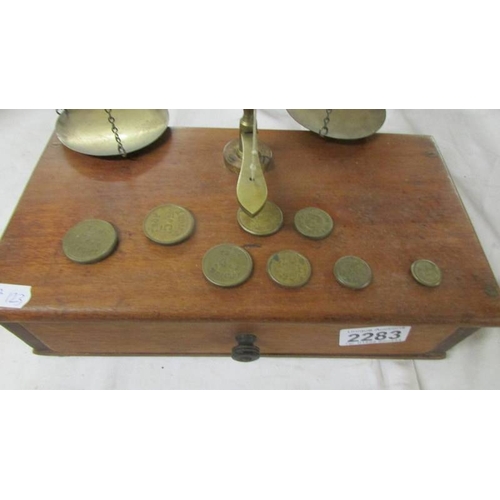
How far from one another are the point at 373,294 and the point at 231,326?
29 centimetres

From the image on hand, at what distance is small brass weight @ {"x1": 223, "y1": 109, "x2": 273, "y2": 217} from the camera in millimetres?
826

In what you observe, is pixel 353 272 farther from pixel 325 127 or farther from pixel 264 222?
pixel 325 127

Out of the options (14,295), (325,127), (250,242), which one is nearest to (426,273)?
(250,242)

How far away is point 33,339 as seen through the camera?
983mm

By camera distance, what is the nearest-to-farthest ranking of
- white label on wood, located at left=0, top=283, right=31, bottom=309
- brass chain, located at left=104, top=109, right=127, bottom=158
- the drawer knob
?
white label on wood, located at left=0, top=283, right=31, bottom=309 → the drawer knob → brass chain, located at left=104, top=109, right=127, bottom=158

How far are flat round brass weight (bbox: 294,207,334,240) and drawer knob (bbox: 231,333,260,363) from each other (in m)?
0.25

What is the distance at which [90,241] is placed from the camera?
0.89 metres

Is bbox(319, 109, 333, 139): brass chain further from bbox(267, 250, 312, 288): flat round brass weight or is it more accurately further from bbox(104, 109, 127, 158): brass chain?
bbox(104, 109, 127, 158): brass chain

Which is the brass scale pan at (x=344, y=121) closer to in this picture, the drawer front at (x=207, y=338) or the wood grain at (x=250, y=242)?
the wood grain at (x=250, y=242)

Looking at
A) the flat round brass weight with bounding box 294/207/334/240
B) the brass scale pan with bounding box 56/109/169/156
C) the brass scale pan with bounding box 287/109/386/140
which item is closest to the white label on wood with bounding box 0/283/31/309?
the brass scale pan with bounding box 56/109/169/156

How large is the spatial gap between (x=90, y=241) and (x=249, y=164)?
36 centimetres

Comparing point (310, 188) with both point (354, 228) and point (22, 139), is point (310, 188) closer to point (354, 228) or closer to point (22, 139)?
point (354, 228)

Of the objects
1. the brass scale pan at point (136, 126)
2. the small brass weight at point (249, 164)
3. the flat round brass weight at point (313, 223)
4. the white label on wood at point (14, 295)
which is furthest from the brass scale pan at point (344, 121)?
the white label on wood at point (14, 295)

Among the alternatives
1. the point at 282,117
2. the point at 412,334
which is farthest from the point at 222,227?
the point at 282,117
